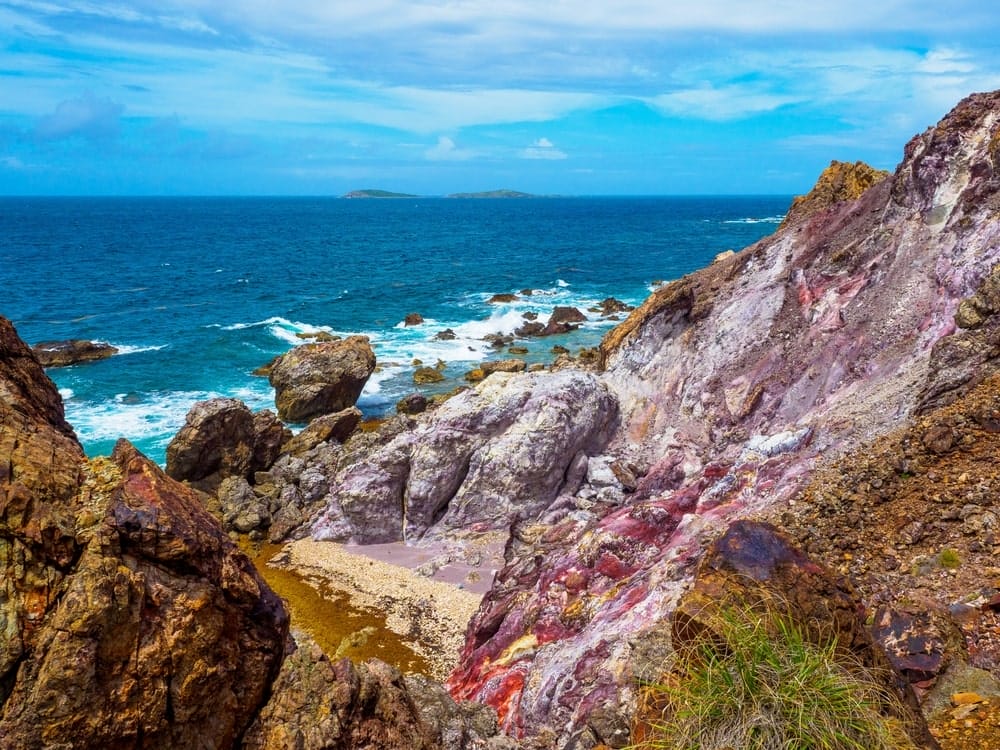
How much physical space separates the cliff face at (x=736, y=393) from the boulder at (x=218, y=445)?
15653 mm

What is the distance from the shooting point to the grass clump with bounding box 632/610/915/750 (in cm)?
616

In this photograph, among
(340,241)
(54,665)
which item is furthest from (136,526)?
(340,241)

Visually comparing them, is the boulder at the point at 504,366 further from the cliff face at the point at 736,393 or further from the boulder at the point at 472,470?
the boulder at the point at 472,470

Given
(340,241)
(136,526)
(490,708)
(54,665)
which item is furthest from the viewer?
(340,241)

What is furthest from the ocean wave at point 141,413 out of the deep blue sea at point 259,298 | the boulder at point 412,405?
A: the boulder at point 412,405

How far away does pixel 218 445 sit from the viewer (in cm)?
3441

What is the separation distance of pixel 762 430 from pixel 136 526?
20.2m

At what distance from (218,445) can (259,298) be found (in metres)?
58.2

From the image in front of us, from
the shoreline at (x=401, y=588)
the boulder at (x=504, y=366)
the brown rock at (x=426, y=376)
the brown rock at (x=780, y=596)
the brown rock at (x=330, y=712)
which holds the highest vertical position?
the brown rock at (x=780, y=596)

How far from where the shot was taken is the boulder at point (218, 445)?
3356 centimetres

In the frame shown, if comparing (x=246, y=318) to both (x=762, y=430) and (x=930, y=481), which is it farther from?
(x=930, y=481)

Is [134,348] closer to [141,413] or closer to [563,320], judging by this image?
[141,413]

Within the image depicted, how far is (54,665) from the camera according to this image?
27.8 feet

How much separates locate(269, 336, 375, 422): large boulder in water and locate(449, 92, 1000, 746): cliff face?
763 inches
